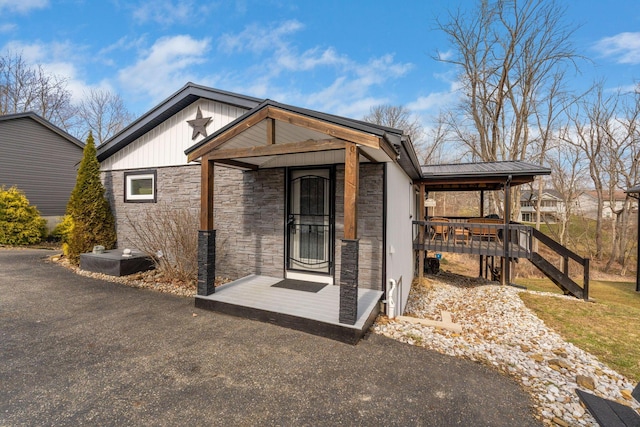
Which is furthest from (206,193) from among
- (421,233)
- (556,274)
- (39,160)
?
(39,160)

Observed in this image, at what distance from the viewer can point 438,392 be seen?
2.74 meters

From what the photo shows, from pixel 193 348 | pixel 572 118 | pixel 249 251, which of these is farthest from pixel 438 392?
pixel 572 118

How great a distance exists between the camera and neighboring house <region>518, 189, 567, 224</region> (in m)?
21.3

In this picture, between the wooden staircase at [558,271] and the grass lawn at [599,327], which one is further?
the wooden staircase at [558,271]

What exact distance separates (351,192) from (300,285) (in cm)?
257

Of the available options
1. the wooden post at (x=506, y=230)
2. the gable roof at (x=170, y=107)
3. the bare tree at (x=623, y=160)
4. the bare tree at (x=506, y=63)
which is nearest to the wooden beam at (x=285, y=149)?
the gable roof at (x=170, y=107)

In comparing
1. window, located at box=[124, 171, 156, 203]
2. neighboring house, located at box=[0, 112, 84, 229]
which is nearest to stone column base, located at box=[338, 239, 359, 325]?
window, located at box=[124, 171, 156, 203]

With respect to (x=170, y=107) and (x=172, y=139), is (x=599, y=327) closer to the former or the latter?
(x=172, y=139)

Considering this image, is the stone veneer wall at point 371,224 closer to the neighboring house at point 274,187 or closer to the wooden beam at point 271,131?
the neighboring house at point 274,187

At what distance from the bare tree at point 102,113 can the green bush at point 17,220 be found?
13.7m

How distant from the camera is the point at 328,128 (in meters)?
3.76

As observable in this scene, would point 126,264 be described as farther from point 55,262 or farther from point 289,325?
point 289,325

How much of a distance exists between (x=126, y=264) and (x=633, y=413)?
28.2 feet

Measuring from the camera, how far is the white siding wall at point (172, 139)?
6.76 meters
